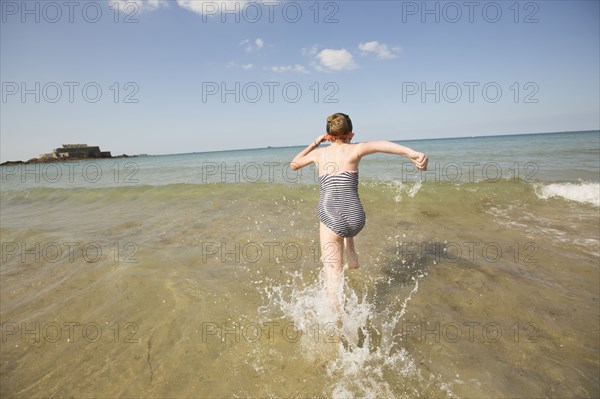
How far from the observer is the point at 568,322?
11.2 ft

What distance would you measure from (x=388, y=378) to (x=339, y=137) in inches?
102

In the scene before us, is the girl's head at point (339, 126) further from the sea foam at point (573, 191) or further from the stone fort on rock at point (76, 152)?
the stone fort on rock at point (76, 152)

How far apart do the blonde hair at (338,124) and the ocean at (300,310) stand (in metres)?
2.08

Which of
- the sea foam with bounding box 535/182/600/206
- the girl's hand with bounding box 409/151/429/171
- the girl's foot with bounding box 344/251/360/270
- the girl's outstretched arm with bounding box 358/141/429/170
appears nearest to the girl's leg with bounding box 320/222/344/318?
the girl's foot with bounding box 344/251/360/270

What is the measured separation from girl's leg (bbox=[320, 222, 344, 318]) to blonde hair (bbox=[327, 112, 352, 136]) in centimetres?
116

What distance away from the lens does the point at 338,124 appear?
347 cm

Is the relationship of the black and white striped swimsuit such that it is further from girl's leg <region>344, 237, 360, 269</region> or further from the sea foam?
the sea foam

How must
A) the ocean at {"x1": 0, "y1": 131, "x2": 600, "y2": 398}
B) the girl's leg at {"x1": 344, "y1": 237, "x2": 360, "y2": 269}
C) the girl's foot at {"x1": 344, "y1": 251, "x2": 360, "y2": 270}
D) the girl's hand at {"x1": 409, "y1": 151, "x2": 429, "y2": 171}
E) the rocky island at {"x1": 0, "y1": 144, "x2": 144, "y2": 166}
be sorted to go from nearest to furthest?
the ocean at {"x1": 0, "y1": 131, "x2": 600, "y2": 398} < the girl's hand at {"x1": 409, "y1": 151, "x2": 429, "y2": 171} < the girl's leg at {"x1": 344, "y1": 237, "x2": 360, "y2": 269} < the girl's foot at {"x1": 344, "y1": 251, "x2": 360, "y2": 270} < the rocky island at {"x1": 0, "y1": 144, "x2": 144, "y2": 166}

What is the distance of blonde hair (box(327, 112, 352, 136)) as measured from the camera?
3.47 metres

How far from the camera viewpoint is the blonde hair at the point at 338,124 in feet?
11.4

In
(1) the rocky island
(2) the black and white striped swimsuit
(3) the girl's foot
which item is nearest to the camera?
(2) the black and white striped swimsuit

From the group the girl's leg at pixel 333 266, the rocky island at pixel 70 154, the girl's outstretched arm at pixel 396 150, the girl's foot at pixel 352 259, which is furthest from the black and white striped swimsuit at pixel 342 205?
the rocky island at pixel 70 154

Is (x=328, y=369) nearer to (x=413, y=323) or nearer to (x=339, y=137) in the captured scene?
(x=413, y=323)

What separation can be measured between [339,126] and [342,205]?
3.09ft
